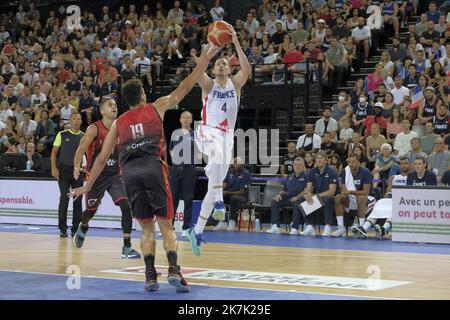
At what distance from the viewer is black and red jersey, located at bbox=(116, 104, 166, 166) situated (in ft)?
27.0

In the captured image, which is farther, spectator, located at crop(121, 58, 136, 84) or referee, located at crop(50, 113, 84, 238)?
spectator, located at crop(121, 58, 136, 84)

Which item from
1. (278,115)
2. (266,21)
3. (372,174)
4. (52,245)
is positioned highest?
(266,21)

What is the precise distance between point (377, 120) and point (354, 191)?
342 cm

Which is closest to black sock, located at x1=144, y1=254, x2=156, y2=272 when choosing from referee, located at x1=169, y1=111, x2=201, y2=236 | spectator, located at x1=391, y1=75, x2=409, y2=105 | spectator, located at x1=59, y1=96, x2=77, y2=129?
referee, located at x1=169, y1=111, x2=201, y2=236

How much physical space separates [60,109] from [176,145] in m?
9.86

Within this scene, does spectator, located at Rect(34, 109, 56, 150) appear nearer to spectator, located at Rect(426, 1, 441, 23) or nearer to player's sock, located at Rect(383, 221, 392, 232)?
spectator, located at Rect(426, 1, 441, 23)

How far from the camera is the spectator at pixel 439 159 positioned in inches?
661

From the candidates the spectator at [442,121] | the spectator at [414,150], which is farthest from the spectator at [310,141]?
the spectator at [414,150]

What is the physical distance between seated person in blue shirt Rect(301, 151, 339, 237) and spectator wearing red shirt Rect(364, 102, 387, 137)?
253cm

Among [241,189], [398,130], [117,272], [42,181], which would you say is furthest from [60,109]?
[117,272]

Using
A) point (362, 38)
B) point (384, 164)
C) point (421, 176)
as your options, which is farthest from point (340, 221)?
point (362, 38)

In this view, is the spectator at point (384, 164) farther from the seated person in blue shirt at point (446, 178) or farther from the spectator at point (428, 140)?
the seated person in blue shirt at point (446, 178)
